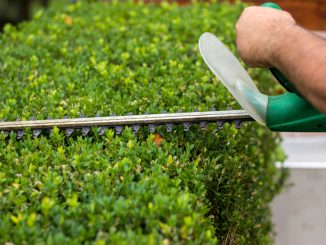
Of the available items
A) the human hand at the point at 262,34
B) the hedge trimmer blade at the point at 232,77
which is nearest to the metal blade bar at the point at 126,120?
the hedge trimmer blade at the point at 232,77

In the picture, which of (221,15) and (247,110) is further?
(221,15)

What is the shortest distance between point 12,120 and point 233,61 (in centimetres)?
106

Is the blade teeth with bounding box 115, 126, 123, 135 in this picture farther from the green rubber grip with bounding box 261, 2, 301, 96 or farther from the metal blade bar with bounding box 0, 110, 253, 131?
the green rubber grip with bounding box 261, 2, 301, 96

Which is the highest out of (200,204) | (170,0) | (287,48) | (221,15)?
(287,48)

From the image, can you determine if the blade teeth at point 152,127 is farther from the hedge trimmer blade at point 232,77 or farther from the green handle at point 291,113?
the green handle at point 291,113

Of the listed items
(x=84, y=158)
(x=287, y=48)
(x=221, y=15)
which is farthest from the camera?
(x=221, y=15)

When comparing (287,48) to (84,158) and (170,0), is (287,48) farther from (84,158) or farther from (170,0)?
(170,0)

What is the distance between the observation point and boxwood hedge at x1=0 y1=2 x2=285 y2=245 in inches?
88.0

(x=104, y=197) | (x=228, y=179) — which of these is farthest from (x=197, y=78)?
(x=104, y=197)

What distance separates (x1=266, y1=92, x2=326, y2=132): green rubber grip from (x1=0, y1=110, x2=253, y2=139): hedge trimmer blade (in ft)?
0.78

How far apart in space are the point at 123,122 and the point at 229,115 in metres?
0.47

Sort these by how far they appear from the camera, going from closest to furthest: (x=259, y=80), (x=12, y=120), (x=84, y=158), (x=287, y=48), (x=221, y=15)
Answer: (x=287, y=48), (x=84, y=158), (x=12, y=120), (x=259, y=80), (x=221, y=15)

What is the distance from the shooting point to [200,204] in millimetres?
2408

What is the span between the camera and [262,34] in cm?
262
